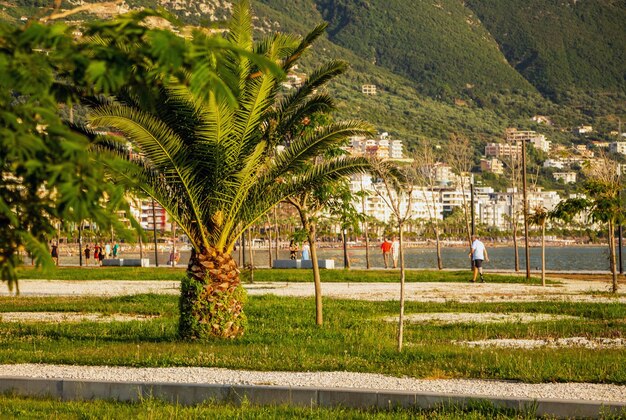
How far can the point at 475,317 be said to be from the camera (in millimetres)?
21891

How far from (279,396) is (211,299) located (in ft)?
20.8

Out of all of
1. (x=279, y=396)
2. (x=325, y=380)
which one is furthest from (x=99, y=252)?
(x=279, y=396)

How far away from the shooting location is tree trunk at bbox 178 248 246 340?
57.4ft

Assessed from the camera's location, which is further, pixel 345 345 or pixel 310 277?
pixel 310 277

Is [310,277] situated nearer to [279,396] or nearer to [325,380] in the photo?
[325,380]

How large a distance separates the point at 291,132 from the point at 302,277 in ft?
78.4

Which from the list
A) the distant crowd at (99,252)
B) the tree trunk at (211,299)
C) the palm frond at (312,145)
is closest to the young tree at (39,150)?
the tree trunk at (211,299)

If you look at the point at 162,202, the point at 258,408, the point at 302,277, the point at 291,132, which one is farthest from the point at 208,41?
the point at 302,277

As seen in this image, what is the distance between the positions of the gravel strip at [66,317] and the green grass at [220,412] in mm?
10539

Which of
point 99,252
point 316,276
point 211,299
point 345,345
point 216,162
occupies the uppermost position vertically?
point 216,162

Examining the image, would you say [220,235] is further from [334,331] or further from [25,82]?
[25,82]

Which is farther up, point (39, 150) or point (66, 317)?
point (39, 150)

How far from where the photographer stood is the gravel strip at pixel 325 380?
37.6 ft

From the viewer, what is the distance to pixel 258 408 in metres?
11.0
